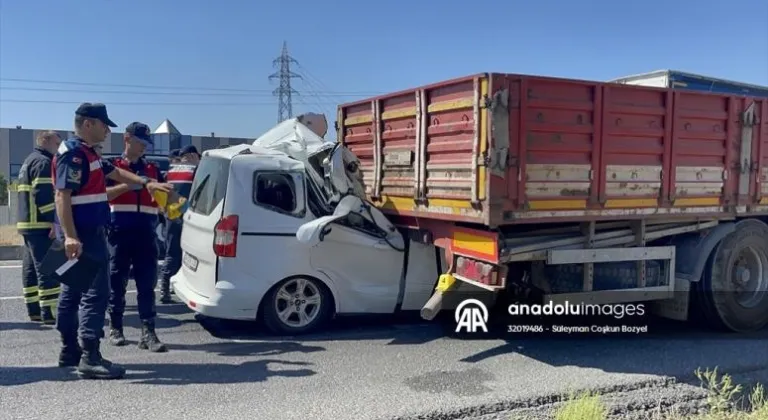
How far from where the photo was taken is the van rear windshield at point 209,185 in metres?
5.80

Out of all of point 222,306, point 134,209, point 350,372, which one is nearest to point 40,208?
point 134,209

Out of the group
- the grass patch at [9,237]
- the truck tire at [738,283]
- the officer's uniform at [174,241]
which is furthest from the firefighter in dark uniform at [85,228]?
the grass patch at [9,237]

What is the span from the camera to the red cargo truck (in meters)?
5.05

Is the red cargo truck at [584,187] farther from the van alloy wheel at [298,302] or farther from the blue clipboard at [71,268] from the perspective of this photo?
the blue clipboard at [71,268]

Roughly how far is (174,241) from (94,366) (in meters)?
3.02

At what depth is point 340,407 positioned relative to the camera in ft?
13.8

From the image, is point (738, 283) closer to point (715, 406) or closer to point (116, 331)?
point (715, 406)

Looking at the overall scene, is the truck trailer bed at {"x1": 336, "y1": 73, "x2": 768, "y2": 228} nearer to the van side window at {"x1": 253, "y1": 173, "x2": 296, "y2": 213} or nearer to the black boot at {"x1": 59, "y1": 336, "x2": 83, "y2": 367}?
the van side window at {"x1": 253, "y1": 173, "x2": 296, "y2": 213}

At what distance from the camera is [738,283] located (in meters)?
6.42

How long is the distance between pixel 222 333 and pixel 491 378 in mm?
2721

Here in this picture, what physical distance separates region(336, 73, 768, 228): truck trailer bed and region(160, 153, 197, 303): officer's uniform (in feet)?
8.21

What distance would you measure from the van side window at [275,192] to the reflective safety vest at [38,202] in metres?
2.08

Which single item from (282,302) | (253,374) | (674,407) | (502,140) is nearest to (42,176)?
(282,302)

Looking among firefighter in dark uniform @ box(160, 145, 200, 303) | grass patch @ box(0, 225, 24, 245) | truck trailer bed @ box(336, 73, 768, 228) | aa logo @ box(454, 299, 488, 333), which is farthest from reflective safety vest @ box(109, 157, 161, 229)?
grass patch @ box(0, 225, 24, 245)
